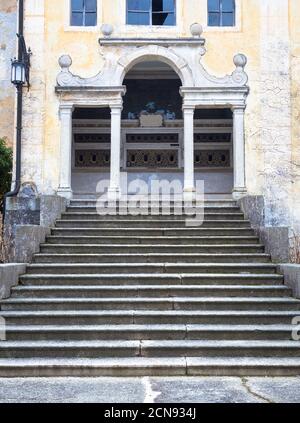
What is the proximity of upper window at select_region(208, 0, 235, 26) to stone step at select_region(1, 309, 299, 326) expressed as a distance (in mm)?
8214

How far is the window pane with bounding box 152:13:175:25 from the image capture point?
13516 millimetres

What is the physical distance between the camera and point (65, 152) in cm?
1288

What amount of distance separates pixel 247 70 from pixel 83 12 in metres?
4.01

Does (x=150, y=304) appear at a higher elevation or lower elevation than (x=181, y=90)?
lower

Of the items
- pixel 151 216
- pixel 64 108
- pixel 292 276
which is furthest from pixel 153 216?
pixel 64 108

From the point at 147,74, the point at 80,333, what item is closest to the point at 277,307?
the point at 80,333

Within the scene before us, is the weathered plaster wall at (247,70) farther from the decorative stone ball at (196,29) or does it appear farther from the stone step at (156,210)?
the stone step at (156,210)

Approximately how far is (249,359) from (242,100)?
302 inches

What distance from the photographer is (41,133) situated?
13.0 m

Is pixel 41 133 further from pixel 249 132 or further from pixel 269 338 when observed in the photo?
pixel 269 338

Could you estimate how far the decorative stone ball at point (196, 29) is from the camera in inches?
515

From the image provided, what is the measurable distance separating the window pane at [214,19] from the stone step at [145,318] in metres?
8.18

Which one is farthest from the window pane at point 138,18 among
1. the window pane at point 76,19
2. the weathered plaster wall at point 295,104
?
the weathered plaster wall at point 295,104

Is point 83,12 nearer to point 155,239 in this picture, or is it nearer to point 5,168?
point 5,168
